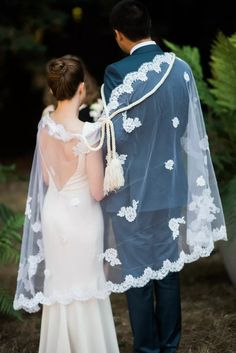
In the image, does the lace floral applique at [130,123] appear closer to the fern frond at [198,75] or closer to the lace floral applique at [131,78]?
the lace floral applique at [131,78]

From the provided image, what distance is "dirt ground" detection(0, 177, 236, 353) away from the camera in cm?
490

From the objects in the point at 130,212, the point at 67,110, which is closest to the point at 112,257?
the point at 130,212

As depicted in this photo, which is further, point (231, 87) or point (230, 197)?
point (231, 87)

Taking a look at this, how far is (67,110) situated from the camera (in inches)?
159

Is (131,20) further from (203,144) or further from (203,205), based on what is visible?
(203,205)

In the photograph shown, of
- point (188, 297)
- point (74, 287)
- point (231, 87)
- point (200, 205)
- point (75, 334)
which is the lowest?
point (188, 297)

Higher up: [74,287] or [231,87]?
[231,87]

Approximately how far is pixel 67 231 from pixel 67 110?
2.17ft

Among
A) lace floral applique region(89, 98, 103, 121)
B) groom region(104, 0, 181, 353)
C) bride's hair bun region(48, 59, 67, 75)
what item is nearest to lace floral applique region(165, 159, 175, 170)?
groom region(104, 0, 181, 353)

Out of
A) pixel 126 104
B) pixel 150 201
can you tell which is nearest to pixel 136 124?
pixel 126 104

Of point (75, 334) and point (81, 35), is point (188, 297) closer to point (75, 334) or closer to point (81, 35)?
point (75, 334)

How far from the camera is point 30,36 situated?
12.2 meters

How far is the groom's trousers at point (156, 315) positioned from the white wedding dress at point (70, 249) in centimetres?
18

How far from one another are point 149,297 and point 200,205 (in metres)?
0.58
